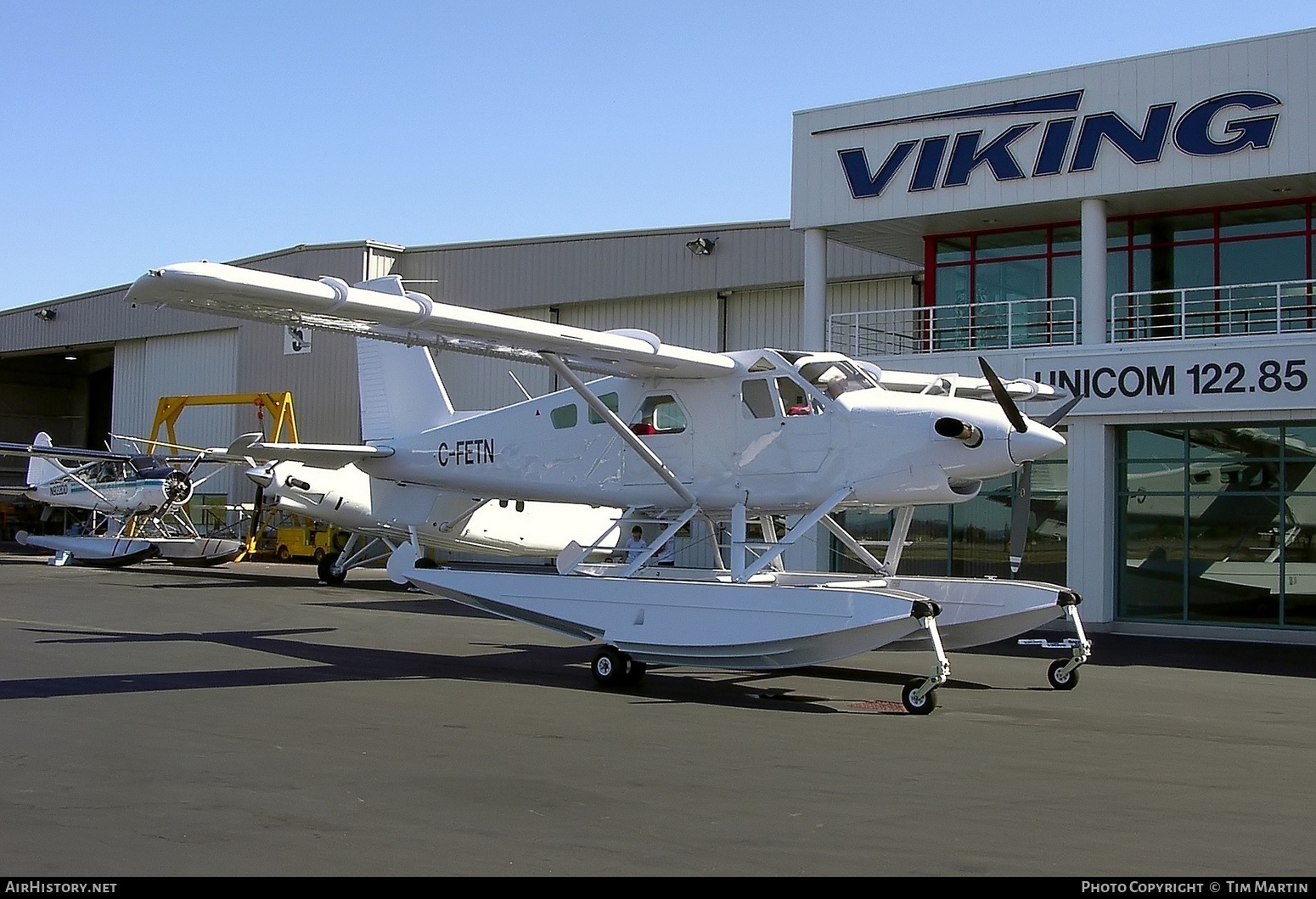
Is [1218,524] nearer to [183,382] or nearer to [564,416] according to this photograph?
[564,416]

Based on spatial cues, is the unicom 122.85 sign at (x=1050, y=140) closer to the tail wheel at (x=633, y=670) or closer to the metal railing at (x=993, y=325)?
the metal railing at (x=993, y=325)

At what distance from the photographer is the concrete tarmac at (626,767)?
507 centimetres

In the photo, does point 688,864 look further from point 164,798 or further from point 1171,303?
point 1171,303

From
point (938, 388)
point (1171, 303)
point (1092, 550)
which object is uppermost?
point (1171, 303)

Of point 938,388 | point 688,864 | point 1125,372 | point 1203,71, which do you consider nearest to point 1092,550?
point 1125,372

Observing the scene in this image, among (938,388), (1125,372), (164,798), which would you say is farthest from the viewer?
(1125,372)

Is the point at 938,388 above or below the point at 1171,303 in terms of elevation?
below

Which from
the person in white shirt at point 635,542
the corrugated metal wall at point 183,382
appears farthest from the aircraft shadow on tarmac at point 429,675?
the corrugated metal wall at point 183,382

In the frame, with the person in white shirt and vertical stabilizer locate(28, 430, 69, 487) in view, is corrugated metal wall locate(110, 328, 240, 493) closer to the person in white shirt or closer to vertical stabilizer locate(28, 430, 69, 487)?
vertical stabilizer locate(28, 430, 69, 487)

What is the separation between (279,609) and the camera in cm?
1994

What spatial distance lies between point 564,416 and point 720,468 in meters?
2.35

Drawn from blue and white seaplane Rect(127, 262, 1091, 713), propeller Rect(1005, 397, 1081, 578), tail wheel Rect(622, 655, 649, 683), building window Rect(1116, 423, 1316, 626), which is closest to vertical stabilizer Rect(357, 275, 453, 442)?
blue and white seaplane Rect(127, 262, 1091, 713)

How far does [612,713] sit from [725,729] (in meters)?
1.14

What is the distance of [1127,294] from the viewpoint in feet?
61.4
